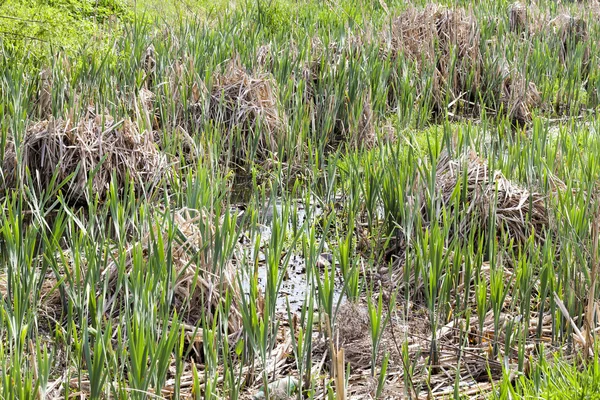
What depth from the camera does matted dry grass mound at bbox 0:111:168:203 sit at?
4.29m

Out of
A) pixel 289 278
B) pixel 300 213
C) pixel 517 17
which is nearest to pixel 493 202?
pixel 289 278

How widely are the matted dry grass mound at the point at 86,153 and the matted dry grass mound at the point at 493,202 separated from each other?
1508 mm

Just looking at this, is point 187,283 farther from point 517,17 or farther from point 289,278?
point 517,17

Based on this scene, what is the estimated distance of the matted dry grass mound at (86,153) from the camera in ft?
14.1

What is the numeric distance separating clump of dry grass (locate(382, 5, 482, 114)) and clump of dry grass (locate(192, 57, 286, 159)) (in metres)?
1.25

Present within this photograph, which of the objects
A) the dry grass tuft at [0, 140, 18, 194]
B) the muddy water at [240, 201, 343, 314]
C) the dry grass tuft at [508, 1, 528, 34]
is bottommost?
the muddy water at [240, 201, 343, 314]

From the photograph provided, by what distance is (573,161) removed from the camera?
4066mm

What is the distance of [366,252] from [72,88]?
2112mm

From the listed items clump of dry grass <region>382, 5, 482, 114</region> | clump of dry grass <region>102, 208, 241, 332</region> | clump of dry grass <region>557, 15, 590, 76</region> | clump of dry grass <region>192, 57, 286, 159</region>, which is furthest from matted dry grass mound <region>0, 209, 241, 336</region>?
clump of dry grass <region>557, 15, 590, 76</region>

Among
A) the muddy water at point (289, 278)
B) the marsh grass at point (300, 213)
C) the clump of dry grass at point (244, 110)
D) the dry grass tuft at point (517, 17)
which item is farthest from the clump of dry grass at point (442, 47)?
the muddy water at point (289, 278)

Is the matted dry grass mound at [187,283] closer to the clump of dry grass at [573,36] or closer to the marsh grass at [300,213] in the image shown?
the marsh grass at [300,213]

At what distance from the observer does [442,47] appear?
6.79 m

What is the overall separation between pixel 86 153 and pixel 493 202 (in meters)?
2.08

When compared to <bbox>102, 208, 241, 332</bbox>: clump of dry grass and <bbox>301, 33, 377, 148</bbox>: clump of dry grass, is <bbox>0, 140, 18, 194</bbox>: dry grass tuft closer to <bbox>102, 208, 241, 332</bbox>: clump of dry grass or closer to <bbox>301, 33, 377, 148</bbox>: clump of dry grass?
<bbox>102, 208, 241, 332</bbox>: clump of dry grass
